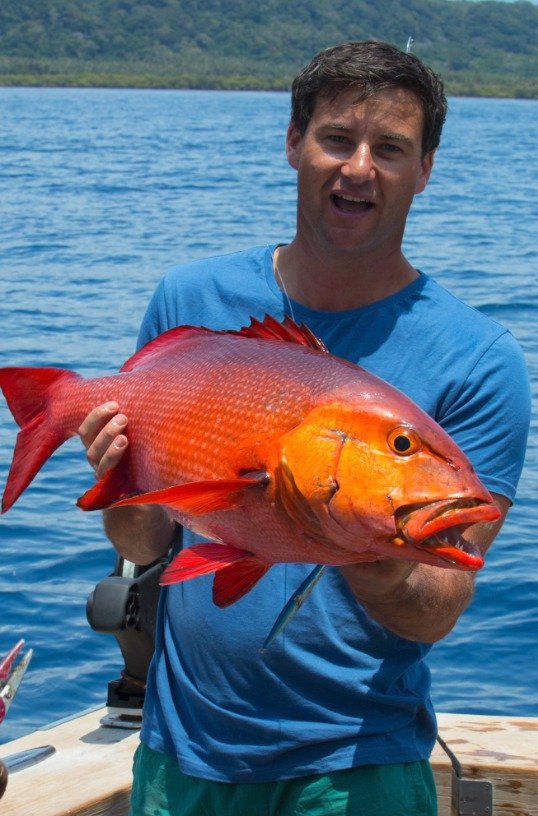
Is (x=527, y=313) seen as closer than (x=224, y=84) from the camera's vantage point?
Yes

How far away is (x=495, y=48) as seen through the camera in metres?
134

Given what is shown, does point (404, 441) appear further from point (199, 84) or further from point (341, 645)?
point (199, 84)

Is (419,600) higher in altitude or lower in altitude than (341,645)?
higher

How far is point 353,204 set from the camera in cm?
284

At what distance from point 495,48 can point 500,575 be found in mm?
133036

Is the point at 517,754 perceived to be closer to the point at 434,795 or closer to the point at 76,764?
the point at 434,795

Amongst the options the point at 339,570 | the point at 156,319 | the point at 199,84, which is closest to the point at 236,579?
the point at 339,570

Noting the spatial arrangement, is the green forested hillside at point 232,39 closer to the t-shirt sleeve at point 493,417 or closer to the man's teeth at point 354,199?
the man's teeth at point 354,199

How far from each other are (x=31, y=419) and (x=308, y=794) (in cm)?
97

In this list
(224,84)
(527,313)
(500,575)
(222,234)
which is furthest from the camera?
(224,84)

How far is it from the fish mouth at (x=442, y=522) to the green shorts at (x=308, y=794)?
88 centimetres

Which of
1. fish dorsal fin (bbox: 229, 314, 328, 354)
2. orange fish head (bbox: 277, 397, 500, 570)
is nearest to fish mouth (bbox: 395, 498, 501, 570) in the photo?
orange fish head (bbox: 277, 397, 500, 570)

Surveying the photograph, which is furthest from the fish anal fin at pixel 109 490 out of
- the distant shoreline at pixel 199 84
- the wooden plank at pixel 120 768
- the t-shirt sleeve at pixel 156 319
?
the distant shoreline at pixel 199 84

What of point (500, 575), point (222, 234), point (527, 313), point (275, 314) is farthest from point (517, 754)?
point (222, 234)
